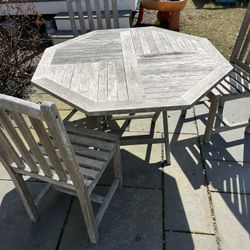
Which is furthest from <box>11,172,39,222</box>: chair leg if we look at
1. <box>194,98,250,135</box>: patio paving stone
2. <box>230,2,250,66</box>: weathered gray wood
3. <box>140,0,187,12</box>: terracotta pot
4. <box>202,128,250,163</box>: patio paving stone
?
<box>140,0,187,12</box>: terracotta pot

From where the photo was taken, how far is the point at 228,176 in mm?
2932

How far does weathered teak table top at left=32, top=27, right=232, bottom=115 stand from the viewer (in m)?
2.12

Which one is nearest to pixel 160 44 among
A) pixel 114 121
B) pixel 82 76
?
pixel 82 76

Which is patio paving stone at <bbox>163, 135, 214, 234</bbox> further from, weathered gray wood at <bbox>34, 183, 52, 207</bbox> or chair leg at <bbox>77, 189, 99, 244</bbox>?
weathered gray wood at <bbox>34, 183, 52, 207</bbox>

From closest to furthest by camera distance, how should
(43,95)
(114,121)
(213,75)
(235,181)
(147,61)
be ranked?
(213,75)
(147,61)
(235,181)
(114,121)
(43,95)

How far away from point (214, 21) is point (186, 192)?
4743 millimetres

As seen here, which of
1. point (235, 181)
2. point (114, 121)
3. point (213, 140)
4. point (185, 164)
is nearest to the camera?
point (235, 181)

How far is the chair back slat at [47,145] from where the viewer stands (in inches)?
60.2

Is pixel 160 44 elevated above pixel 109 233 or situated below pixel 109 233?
above

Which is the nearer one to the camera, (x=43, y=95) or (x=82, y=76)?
(x=82, y=76)

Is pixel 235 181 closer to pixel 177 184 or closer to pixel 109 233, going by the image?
pixel 177 184

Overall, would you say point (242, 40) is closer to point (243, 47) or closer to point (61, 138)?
point (243, 47)

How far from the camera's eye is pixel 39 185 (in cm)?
295

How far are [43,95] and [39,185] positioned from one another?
70.2 inches
